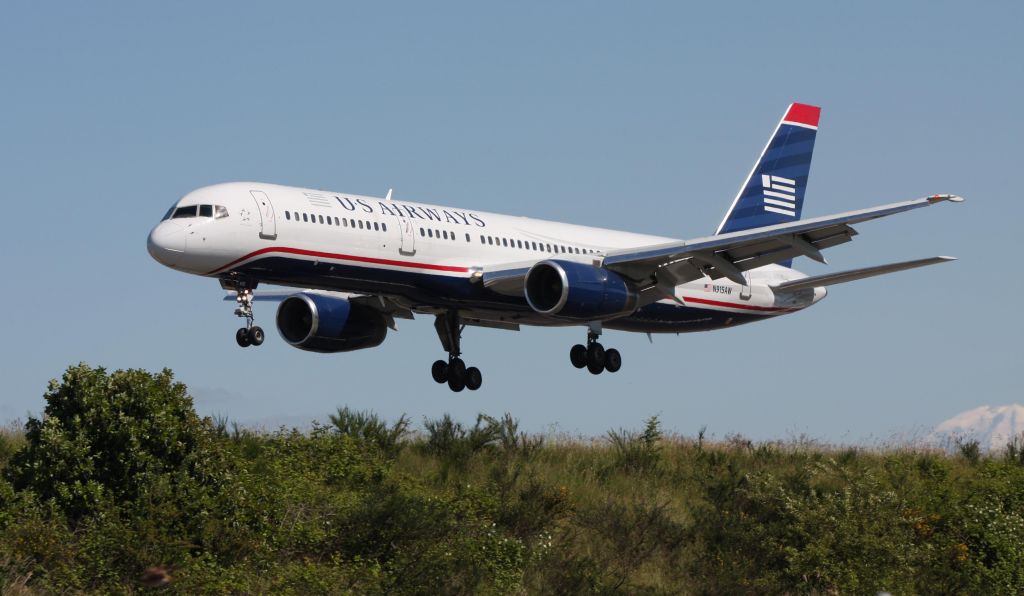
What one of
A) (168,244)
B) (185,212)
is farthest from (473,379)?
(168,244)

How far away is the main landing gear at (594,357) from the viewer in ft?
118

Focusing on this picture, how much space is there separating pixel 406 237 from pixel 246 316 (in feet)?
13.2

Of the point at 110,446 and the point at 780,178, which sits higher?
the point at 780,178

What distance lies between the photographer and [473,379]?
36.2 metres

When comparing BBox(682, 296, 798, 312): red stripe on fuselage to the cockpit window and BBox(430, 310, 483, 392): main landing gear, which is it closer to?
BBox(430, 310, 483, 392): main landing gear

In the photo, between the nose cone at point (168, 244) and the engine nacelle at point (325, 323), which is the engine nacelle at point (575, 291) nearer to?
the engine nacelle at point (325, 323)

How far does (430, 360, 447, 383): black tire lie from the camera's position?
36.3 metres

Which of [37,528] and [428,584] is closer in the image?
[37,528]

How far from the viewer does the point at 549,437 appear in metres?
35.0

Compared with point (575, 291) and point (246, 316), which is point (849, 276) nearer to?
point (575, 291)

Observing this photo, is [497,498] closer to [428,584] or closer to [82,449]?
[428,584]

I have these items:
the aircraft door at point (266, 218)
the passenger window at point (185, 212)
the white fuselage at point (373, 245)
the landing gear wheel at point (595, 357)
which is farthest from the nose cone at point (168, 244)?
the landing gear wheel at point (595, 357)

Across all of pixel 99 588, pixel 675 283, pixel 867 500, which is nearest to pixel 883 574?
pixel 867 500

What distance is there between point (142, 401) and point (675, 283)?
1457 centimetres
